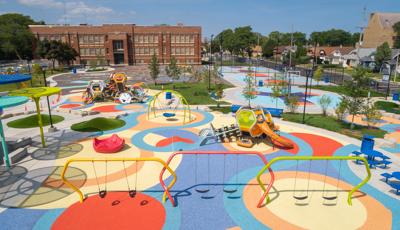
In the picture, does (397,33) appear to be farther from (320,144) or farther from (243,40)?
(320,144)

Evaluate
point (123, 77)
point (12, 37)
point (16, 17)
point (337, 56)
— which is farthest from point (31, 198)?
point (16, 17)

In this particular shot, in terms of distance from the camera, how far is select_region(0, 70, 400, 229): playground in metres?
10.9

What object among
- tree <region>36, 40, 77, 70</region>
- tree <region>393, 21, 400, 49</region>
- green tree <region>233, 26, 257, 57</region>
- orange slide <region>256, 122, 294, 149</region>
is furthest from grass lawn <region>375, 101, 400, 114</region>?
green tree <region>233, 26, 257, 57</region>

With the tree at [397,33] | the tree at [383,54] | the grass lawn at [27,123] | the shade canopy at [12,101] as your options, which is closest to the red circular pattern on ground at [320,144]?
the shade canopy at [12,101]

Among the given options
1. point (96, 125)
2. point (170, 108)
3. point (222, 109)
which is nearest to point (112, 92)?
point (170, 108)

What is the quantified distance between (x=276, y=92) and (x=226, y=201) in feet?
67.7

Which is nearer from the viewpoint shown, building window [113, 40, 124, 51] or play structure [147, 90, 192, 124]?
play structure [147, 90, 192, 124]

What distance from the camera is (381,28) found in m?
89.1

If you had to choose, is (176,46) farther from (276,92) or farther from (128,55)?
(276,92)

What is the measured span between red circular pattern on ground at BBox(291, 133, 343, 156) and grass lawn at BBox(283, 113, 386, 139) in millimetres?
2641

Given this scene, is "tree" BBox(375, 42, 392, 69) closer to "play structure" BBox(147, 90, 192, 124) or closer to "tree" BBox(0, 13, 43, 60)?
"play structure" BBox(147, 90, 192, 124)

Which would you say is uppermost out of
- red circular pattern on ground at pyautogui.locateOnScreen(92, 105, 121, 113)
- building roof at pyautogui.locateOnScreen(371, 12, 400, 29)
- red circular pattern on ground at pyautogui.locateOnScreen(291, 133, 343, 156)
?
building roof at pyautogui.locateOnScreen(371, 12, 400, 29)

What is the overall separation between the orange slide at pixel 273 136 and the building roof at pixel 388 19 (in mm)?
93630

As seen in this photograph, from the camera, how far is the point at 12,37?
82.8 metres
